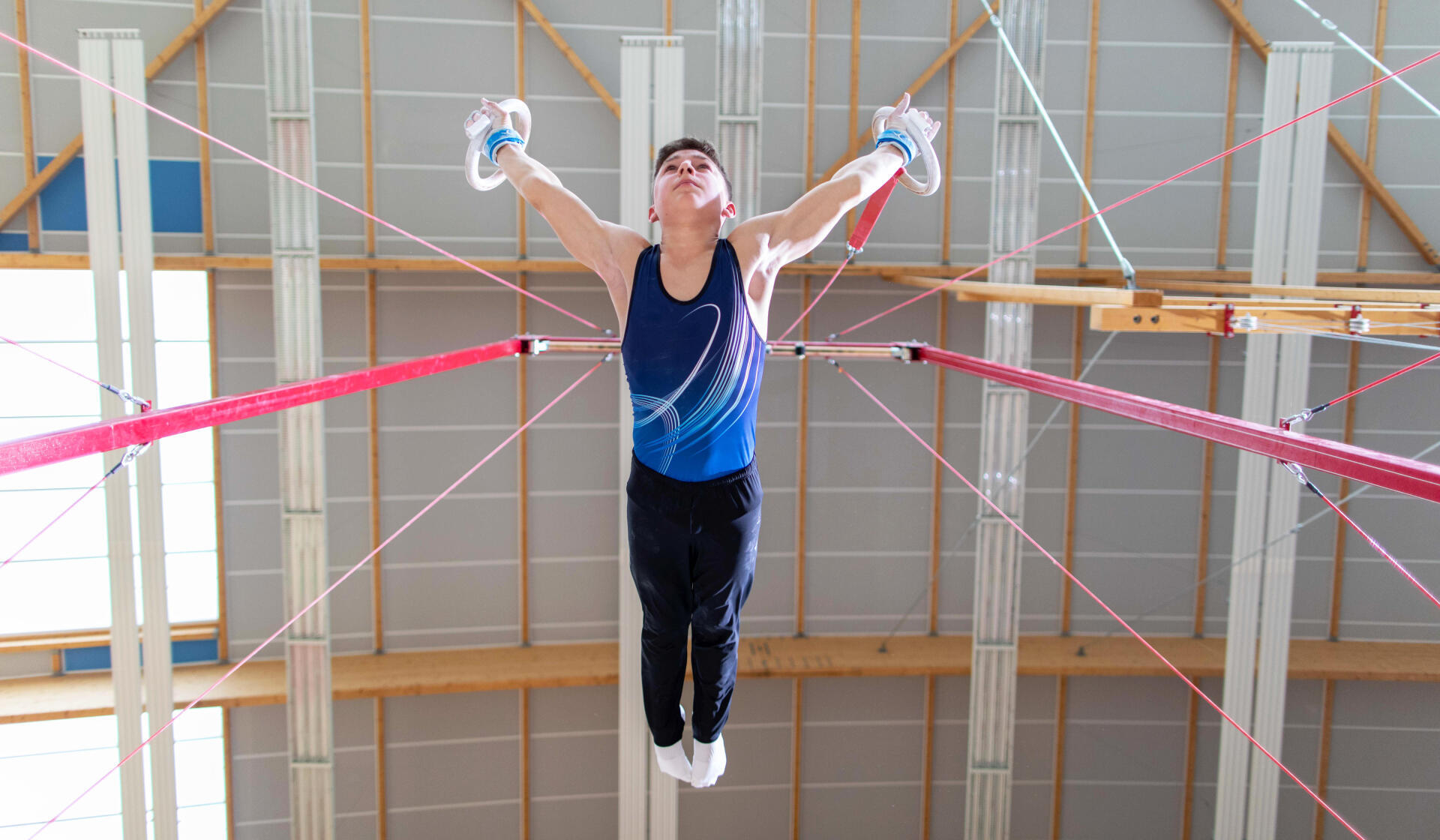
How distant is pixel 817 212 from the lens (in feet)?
8.94

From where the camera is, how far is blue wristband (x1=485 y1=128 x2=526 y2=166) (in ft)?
9.77

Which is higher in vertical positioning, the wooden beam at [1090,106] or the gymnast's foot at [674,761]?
the wooden beam at [1090,106]

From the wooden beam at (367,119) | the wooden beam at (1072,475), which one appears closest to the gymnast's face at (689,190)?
the wooden beam at (367,119)

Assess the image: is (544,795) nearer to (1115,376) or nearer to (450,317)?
(450,317)

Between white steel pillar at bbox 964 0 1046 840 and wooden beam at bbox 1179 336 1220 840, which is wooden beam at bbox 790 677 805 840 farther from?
wooden beam at bbox 1179 336 1220 840

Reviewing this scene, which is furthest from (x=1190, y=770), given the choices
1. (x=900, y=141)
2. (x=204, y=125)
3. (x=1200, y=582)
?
(x=204, y=125)

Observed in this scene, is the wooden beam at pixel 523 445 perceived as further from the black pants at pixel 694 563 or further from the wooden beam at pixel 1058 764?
the wooden beam at pixel 1058 764

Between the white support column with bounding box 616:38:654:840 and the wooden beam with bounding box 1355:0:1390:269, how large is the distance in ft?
22.4

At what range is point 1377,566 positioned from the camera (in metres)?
7.60

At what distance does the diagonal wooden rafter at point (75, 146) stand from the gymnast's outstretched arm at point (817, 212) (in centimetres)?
624

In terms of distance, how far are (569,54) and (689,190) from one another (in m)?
5.01

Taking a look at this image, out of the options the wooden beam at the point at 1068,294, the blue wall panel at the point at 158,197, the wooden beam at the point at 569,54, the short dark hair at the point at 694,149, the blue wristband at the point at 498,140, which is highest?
Result: the wooden beam at the point at 569,54

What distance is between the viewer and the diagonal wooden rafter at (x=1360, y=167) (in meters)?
7.17

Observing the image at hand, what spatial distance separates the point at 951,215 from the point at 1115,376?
7.32 ft
